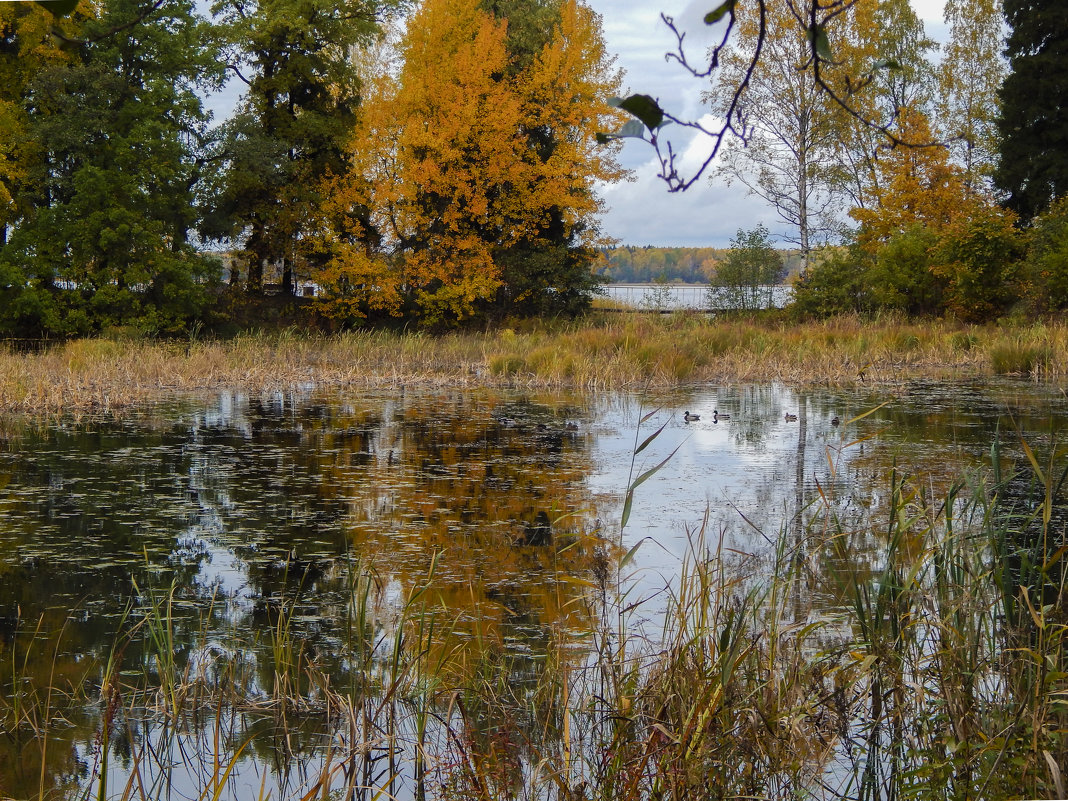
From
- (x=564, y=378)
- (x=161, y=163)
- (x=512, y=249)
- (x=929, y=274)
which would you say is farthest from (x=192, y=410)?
(x=929, y=274)

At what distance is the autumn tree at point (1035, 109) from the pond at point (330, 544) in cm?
1302

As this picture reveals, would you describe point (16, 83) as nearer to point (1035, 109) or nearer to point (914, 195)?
point (914, 195)

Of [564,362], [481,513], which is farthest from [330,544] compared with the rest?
[564,362]

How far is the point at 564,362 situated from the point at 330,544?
822 cm

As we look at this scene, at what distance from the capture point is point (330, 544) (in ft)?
16.9

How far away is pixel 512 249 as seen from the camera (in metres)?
23.7

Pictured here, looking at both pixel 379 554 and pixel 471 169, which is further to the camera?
pixel 471 169

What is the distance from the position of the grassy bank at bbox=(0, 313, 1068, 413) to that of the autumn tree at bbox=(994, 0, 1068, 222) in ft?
22.6

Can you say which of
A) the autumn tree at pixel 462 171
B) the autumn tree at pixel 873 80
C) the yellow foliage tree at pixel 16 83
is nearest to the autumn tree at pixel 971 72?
the autumn tree at pixel 873 80

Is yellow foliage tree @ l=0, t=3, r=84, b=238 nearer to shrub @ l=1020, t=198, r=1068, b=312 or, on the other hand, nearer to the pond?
the pond

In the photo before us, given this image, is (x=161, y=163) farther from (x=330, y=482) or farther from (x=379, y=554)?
(x=379, y=554)

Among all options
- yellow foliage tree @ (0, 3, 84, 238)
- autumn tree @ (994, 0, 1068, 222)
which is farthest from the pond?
autumn tree @ (994, 0, 1068, 222)

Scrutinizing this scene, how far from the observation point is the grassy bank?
12.5m

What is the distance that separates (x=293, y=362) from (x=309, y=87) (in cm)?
1095
